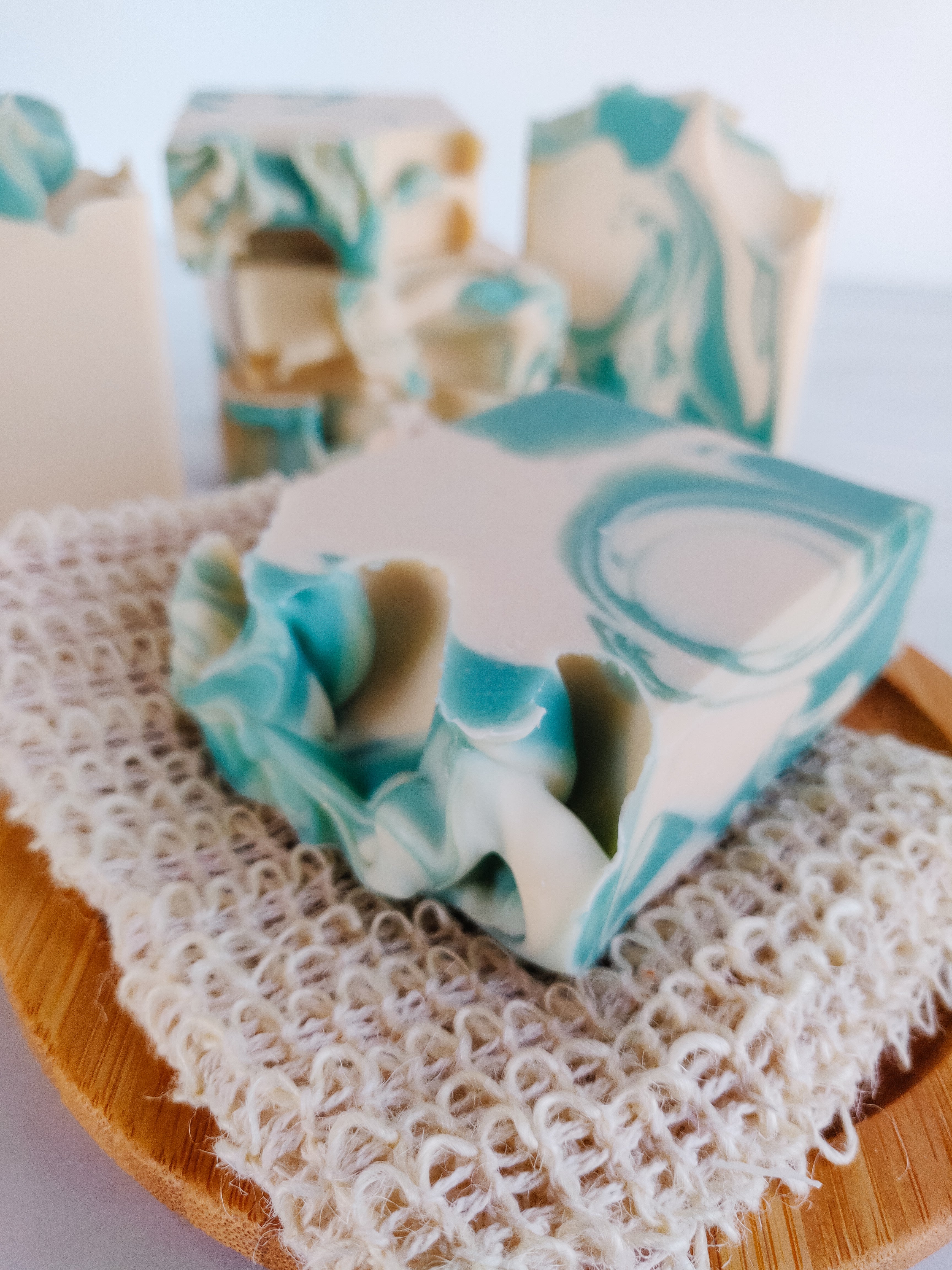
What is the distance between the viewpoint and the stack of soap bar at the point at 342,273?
0.63 metres

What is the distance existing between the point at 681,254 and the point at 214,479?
40 cm

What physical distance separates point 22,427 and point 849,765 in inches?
19.2

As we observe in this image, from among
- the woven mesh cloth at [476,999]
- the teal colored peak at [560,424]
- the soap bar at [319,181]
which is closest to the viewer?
the woven mesh cloth at [476,999]

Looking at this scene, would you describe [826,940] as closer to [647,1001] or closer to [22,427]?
[647,1001]

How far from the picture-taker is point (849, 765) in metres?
0.45

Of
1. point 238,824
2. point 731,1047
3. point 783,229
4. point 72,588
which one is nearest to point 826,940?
point 731,1047

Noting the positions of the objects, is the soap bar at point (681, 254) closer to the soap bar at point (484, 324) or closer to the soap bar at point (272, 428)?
the soap bar at point (484, 324)

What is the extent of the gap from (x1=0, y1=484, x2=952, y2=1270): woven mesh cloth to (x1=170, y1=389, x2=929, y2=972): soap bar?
2cm

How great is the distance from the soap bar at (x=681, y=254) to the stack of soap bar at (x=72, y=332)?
304mm

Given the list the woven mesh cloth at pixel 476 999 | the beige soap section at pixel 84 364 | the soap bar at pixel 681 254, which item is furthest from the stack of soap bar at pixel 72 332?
the soap bar at pixel 681 254

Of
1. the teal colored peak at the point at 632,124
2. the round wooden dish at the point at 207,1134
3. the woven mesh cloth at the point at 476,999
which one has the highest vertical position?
the teal colored peak at the point at 632,124

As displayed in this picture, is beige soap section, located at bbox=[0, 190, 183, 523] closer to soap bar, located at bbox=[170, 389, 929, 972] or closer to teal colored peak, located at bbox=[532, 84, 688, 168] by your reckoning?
soap bar, located at bbox=[170, 389, 929, 972]

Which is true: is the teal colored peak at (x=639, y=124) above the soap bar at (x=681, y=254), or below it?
above

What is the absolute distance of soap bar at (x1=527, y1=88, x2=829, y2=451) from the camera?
2.20ft
